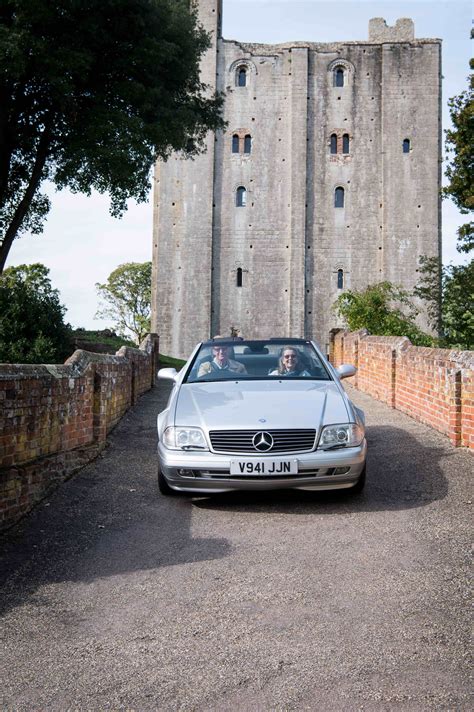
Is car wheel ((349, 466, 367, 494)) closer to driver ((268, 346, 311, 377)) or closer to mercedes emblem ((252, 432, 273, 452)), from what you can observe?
mercedes emblem ((252, 432, 273, 452))

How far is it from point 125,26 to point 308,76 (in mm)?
27860

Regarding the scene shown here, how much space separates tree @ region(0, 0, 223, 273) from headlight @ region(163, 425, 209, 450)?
40.6 feet

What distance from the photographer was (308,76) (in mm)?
42906

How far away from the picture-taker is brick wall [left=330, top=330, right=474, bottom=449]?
8.42m

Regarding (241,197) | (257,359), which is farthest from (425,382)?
(241,197)

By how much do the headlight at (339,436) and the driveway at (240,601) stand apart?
578mm

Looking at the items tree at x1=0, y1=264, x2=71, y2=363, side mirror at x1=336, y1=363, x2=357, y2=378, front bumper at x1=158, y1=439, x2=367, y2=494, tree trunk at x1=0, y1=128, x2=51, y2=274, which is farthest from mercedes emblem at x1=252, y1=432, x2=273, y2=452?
tree trunk at x1=0, y1=128, x2=51, y2=274

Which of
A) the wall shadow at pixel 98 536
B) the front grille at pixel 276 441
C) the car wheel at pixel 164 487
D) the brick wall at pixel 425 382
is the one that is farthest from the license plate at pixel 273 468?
the brick wall at pixel 425 382

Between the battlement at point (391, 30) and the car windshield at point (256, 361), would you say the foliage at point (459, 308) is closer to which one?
the car windshield at point (256, 361)

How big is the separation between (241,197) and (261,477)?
38.9 metres

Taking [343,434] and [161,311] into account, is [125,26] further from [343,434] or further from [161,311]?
Result: [161,311]

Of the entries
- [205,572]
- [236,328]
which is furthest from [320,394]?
[236,328]

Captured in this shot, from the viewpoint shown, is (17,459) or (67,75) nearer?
(17,459)

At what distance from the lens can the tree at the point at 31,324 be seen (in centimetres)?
1219
